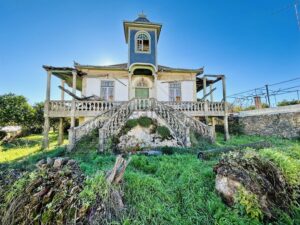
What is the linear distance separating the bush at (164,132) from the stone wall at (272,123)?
8587 mm

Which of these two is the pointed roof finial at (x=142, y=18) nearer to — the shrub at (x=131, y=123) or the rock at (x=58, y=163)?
the shrub at (x=131, y=123)

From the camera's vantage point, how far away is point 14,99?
48.1 feet

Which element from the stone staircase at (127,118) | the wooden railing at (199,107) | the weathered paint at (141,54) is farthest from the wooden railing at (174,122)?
the weathered paint at (141,54)

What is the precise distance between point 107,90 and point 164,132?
21.2 feet

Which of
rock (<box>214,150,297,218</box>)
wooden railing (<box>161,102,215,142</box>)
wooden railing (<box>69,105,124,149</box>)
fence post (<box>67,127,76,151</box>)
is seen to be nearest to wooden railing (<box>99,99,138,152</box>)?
wooden railing (<box>69,105,124,149</box>)

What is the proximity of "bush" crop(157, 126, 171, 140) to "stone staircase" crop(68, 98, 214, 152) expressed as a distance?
239 mm

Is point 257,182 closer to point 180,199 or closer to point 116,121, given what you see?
point 180,199

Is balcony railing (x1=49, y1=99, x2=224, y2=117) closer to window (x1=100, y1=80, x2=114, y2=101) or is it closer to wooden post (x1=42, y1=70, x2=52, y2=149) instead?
wooden post (x1=42, y1=70, x2=52, y2=149)

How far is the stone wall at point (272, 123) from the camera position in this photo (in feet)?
36.8

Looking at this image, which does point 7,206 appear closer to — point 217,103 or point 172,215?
point 172,215

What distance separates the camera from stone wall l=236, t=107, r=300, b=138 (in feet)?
36.8

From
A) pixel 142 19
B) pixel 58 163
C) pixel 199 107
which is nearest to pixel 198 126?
pixel 199 107

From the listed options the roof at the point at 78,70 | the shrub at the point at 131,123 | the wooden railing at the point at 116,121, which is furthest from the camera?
the roof at the point at 78,70

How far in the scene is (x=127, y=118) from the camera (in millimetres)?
9281
